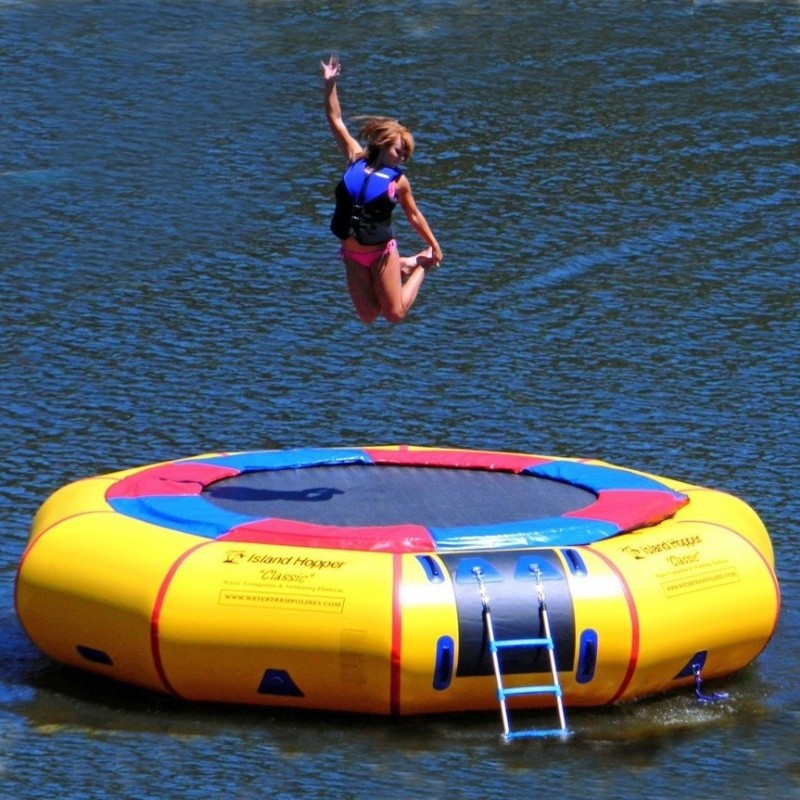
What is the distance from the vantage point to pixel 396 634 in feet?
30.4

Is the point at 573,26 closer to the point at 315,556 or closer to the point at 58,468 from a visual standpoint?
the point at 58,468

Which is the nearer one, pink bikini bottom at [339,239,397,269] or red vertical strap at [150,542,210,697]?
red vertical strap at [150,542,210,697]

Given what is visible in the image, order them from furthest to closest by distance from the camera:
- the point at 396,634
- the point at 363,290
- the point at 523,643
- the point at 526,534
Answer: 1. the point at 363,290
2. the point at 526,534
3. the point at 523,643
4. the point at 396,634

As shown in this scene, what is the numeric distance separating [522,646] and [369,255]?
2.53 meters

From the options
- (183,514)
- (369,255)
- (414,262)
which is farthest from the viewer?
(414,262)

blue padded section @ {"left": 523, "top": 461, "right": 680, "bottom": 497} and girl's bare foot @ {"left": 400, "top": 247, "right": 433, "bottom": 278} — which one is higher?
girl's bare foot @ {"left": 400, "top": 247, "right": 433, "bottom": 278}

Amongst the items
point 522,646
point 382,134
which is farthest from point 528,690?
point 382,134

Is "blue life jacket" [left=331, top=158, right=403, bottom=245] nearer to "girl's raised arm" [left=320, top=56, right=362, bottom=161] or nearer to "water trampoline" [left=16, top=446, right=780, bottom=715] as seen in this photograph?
"girl's raised arm" [left=320, top=56, right=362, bottom=161]

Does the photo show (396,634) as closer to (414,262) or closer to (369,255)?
(369,255)

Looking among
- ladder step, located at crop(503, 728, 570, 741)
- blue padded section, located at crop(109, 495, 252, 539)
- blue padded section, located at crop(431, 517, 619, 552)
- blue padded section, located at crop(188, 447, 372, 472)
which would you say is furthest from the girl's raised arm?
ladder step, located at crop(503, 728, 570, 741)

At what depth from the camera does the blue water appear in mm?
9562

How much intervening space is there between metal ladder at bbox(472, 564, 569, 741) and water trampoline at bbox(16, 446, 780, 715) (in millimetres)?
16

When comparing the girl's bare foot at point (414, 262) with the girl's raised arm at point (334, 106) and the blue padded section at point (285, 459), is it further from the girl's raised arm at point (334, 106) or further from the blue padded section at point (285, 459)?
the blue padded section at point (285, 459)

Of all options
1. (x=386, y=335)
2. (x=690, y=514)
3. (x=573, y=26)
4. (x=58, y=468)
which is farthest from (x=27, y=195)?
(x=690, y=514)
